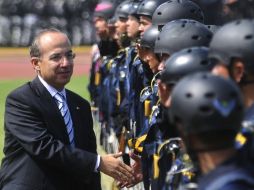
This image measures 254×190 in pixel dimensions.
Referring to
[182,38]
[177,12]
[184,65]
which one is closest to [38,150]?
[184,65]

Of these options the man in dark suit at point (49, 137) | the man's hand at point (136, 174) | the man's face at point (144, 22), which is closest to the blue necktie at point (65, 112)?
the man in dark suit at point (49, 137)

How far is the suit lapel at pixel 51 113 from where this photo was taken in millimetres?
5109

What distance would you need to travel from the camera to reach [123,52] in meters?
10.2

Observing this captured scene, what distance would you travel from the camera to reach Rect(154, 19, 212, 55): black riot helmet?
5453 mm

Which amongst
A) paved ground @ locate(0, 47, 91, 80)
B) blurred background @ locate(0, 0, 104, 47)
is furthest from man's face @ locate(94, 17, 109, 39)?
blurred background @ locate(0, 0, 104, 47)

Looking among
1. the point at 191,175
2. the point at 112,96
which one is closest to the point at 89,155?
the point at 191,175

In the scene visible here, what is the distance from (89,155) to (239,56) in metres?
1.53

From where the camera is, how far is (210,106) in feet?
10.3

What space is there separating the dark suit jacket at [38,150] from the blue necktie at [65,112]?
2.0 inches

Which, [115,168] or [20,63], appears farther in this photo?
[20,63]

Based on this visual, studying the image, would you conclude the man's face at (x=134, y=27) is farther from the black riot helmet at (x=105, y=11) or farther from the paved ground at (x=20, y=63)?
the paved ground at (x=20, y=63)

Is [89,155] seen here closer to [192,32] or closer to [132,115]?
[192,32]

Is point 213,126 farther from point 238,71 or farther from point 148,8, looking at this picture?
point 148,8

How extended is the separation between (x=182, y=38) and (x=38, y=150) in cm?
131
